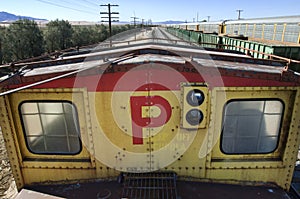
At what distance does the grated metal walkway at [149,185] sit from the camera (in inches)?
147

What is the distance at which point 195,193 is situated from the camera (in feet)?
13.0

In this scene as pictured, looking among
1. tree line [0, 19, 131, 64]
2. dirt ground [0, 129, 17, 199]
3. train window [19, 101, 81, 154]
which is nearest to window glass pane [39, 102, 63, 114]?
train window [19, 101, 81, 154]

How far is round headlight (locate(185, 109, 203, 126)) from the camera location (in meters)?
3.87

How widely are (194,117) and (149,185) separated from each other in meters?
1.47

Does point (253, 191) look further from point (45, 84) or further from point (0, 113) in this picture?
point (0, 113)

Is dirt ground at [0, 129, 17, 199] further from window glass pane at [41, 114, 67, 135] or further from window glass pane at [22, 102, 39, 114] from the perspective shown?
window glass pane at [22, 102, 39, 114]

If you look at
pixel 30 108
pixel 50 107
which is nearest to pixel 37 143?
pixel 30 108

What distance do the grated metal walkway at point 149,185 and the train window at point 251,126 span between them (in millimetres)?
1227

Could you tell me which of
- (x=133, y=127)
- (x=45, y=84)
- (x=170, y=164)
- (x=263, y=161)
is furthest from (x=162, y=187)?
(x=45, y=84)

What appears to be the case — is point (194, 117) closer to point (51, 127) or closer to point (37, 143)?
point (51, 127)

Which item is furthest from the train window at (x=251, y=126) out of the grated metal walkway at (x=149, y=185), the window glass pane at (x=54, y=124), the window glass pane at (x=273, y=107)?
the window glass pane at (x=54, y=124)

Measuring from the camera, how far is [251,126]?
4078 mm

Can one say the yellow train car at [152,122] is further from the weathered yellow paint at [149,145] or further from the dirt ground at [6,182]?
the dirt ground at [6,182]

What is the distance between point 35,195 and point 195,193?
9.77 ft
